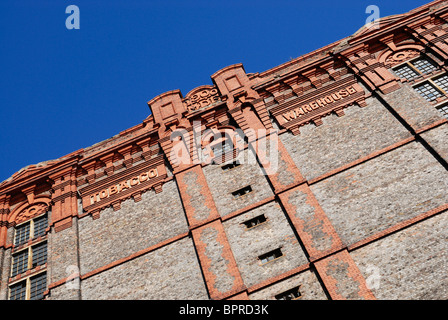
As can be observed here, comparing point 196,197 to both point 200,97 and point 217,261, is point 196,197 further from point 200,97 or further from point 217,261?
point 200,97

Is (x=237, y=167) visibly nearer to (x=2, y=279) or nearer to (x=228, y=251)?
(x=228, y=251)

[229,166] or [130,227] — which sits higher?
[229,166]

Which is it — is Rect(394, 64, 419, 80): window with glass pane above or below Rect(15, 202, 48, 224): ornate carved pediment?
below

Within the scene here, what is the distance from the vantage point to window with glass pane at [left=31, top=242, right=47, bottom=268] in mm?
22562

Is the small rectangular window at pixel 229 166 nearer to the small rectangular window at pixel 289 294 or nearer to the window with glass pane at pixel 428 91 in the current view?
the small rectangular window at pixel 289 294

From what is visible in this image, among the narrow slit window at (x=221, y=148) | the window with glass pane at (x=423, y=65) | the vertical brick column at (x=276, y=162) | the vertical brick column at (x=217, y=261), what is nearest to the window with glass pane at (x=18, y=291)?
the vertical brick column at (x=217, y=261)

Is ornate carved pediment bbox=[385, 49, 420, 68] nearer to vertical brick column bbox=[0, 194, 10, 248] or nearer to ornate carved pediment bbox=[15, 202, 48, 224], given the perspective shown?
ornate carved pediment bbox=[15, 202, 48, 224]

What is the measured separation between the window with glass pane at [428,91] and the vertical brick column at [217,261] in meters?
12.1

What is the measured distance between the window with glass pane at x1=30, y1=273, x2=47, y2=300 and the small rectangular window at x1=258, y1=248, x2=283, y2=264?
396 inches

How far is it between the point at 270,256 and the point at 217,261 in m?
2.16

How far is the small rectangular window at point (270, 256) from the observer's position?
1880cm

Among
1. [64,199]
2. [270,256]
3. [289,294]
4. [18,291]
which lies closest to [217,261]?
[270,256]

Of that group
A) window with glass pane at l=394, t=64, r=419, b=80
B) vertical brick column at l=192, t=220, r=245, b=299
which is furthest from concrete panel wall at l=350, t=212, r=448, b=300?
window with glass pane at l=394, t=64, r=419, b=80

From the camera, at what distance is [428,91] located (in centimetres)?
2339
